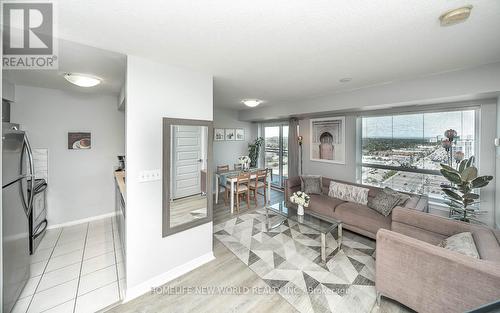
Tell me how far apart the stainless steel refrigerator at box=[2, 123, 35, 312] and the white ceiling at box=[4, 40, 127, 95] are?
2.93 ft

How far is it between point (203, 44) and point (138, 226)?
1.98m

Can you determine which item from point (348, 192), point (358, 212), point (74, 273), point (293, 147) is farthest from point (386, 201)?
point (74, 273)

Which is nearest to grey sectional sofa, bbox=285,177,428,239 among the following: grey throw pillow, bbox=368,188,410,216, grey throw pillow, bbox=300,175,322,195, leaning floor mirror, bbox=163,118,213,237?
grey throw pillow, bbox=368,188,410,216

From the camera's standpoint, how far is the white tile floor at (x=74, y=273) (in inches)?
72.5

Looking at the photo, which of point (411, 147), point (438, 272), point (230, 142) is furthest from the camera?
point (230, 142)

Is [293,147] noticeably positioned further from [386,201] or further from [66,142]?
[66,142]

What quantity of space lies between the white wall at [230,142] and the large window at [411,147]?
11.2 feet

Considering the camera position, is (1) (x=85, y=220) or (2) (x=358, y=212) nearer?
(2) (x=358, y=212)

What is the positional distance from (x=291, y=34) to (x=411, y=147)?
10.5ft

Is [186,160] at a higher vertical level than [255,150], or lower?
lower

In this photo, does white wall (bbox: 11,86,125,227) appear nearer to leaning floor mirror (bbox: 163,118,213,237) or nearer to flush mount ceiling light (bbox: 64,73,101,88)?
flush mount ceiling light (bbox: 64,73,101,88)

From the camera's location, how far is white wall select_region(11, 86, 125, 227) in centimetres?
316

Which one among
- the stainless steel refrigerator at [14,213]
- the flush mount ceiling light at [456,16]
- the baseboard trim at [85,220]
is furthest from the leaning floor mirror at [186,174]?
the baseboard trim at [85,220]

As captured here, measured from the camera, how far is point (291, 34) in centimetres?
157
